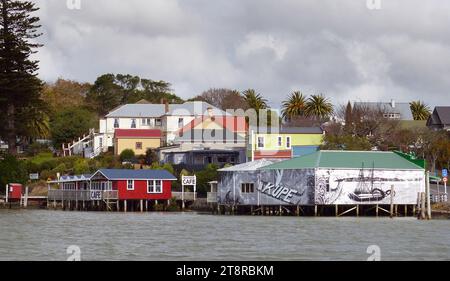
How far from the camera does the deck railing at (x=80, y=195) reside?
74500 mm

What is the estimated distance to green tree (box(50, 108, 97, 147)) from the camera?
110 m

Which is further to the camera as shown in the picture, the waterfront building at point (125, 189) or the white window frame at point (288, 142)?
the white window frame at point (288, 142)

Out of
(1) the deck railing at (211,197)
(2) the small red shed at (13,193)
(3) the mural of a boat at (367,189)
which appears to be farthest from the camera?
(2) the small red shed at (13,193)

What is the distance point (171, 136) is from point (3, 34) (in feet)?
79.0

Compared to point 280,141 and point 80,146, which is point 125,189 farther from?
point 80,146

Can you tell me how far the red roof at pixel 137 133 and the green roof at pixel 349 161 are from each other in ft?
105

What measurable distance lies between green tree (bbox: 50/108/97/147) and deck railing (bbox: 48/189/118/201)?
85.5 feet

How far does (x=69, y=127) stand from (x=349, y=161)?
51.2m

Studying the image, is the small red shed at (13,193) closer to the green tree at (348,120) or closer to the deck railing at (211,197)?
the deck railing at (211,197)

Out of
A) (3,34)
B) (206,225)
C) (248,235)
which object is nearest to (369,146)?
(3,34)

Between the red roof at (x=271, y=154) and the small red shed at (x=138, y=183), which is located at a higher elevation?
the red roof at (x=271, y=154)

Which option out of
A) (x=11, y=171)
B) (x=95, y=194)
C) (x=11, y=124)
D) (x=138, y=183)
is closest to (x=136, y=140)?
(x=11, y=124)

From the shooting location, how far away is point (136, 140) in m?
97.4

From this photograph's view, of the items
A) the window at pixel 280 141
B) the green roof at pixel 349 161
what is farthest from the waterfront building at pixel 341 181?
the window at pixel 280 141
